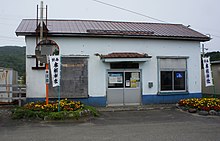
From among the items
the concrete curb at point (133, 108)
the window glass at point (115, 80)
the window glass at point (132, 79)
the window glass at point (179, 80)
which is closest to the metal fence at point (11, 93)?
the concrete curb at point (133, 108)

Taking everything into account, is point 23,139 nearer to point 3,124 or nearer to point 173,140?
point 3,124

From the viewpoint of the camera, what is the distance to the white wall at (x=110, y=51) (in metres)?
13.1

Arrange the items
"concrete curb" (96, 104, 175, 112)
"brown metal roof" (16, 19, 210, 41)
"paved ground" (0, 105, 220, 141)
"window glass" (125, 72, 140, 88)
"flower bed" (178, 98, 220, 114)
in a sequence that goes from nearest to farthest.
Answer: "paved ground" (0, 105, 220, 141) < "flower bed" (178, 98, 220, 114) < "concrete curb" (96, 104, 175, 112) < "brown metal roof" (16, 19, 210, 41) < "window glass" (125, 72, 140, 88)

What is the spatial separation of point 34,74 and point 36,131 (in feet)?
19.0

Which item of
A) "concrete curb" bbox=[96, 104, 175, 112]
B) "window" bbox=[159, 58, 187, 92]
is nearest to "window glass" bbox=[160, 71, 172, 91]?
"window" bbox=[159, 58, 187, 92]

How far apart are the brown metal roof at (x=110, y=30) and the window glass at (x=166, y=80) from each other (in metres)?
2.38

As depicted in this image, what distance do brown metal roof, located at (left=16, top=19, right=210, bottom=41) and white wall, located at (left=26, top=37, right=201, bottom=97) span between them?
413mm

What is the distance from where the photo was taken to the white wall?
13.1 meters

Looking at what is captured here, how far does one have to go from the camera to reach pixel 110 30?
14328mm

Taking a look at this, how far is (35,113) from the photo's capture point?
9.89 metres

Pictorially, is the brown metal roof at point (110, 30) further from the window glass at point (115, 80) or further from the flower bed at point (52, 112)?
the flower bed at point (52, 112)

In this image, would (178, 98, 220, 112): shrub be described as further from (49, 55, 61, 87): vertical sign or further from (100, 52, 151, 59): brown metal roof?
(49, 55, 61, 87): vertical sign

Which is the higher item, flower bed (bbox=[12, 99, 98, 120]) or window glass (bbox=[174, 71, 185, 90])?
window glass (bbox=[174, 71, 185, 90])

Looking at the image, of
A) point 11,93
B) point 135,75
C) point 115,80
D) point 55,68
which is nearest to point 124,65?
point 135,75
